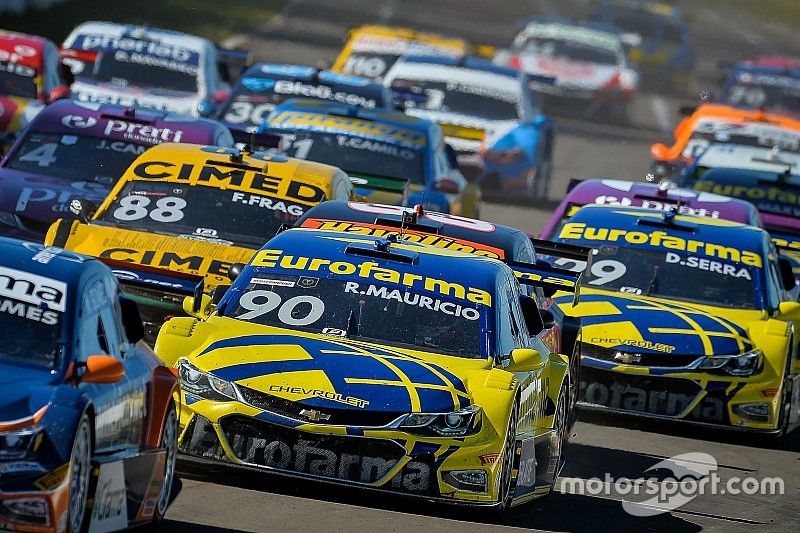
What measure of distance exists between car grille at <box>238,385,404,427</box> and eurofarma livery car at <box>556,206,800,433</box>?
439cm

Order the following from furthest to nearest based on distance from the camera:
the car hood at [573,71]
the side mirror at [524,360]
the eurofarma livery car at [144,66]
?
the car hood at [573,71] → the eurofarma livery car at [144,66] → the side mirror at [524,360]

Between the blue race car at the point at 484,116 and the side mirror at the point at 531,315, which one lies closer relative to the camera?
the side mirror at the point at 531,315

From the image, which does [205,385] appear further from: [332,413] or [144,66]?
[144,66]

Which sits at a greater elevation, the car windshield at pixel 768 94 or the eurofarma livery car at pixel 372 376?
the eurofarma livery car at pixel 372 376

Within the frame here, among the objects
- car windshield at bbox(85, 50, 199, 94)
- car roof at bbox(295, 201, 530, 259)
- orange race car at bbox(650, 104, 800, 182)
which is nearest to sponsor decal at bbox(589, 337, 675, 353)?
car roof at bbox(295, 201, 530, 259)

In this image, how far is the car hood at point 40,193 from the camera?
1584 cm

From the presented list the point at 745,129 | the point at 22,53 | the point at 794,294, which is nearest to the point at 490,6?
the point at 745,129

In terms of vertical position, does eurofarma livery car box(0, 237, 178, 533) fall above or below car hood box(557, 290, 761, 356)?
above

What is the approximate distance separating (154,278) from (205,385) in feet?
10.4

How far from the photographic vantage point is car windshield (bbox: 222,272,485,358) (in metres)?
11.4

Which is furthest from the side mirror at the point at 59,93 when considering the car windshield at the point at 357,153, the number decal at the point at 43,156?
the number decal at the point at 43,156

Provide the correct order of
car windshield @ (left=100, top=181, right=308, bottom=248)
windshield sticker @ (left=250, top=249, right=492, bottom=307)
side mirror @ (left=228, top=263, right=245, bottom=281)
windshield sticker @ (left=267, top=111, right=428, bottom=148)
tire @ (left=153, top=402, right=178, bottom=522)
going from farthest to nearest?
1. windshield sticker @ (left=267, top=111, right=428, bottom=148)
2. car windshield @ (left=100, top=181, right=308, bottom=248)
3. side mirror @ (left=228, top=263, right=245, bottom=281)
4. windshield sticker @ (left=250, top=249, right=492, bottom=307)
5. tire @ (left=153, top=402, right=178, bottom=522)

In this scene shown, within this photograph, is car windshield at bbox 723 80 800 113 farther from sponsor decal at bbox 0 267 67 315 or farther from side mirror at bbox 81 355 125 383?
side mirror at bbox 81 355 125 383

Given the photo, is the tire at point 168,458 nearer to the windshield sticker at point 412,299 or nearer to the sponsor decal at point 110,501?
the sponsor decal at point 110,501
